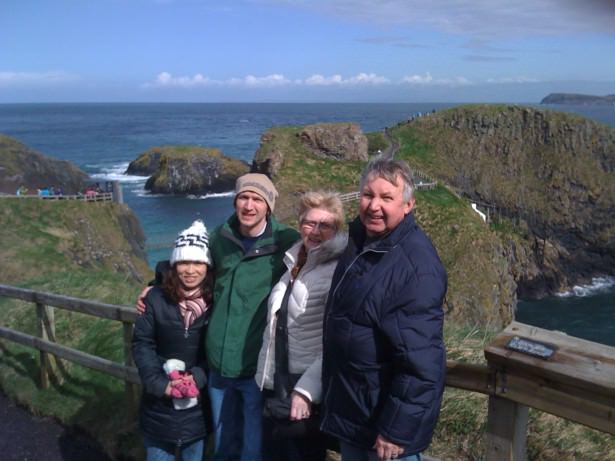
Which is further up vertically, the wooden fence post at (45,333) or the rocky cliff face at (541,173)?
the wooden fence post at (45,333)

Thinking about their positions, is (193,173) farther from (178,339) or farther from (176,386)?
(176,386)

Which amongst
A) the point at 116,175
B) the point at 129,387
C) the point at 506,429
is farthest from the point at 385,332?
the point at 116,175

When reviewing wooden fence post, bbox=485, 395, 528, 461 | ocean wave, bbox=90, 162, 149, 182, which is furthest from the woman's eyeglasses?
ocean wave, bbox=90, 162, 149, 182

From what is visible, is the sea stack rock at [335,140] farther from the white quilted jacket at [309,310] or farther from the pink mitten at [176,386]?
the white quilted jacket at [309,310]

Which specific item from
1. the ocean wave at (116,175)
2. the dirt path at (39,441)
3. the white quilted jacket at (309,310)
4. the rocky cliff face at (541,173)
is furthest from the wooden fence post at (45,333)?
the ocean wave at (116,175)

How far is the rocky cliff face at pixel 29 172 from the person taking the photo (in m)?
36.8

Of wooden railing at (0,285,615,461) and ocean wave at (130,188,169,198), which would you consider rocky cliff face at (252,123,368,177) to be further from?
wooden railing at (0,285,615,461)

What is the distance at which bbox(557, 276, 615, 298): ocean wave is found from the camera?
44781 millimetres

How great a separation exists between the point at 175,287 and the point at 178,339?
353mm

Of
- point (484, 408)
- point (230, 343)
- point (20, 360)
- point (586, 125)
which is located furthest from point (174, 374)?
point (586, 125)

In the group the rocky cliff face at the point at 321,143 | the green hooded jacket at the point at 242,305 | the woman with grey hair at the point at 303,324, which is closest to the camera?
the woman with grey hair at the point at 303,324

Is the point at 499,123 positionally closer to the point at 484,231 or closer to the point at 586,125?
the point at 586,125

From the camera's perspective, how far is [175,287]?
4082mm

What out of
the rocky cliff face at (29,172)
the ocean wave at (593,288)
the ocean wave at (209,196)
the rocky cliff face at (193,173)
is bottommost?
the ocean wave at (593,288)
